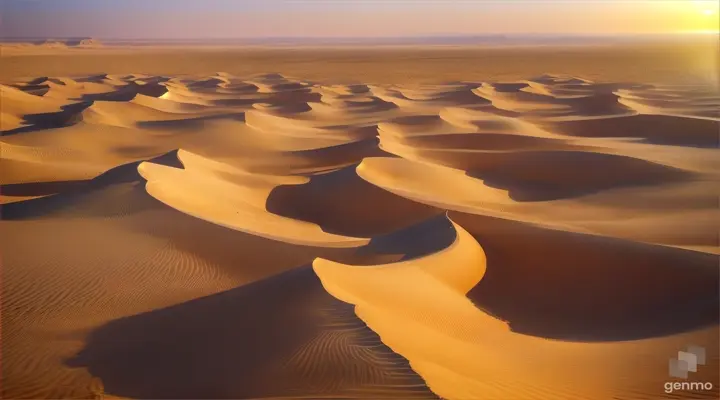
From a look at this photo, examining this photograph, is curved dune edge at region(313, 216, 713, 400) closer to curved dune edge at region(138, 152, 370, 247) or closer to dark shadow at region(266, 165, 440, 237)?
curved dune edge at region(138, 152, 370, 247)

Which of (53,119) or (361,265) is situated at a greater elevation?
(53,119)

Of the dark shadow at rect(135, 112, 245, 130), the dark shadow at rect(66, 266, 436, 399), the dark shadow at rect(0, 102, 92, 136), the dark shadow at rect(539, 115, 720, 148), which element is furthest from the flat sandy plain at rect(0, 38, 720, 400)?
the dark shadow at rect(0, 102, 92, 136)

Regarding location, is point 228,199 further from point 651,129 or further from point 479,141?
point 651,129

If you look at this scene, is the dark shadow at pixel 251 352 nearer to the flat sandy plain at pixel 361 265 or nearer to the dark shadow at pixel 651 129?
the flat sandy plain at pixel 361 265

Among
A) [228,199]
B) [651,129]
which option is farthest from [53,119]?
[651,129]

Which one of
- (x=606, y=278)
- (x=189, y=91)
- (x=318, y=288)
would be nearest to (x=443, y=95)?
(x=189, y=91)

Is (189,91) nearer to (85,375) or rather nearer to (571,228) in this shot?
(571,228)

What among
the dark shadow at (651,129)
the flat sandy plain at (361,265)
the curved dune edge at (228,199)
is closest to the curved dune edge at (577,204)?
the flat sandy plain at (361,265)
